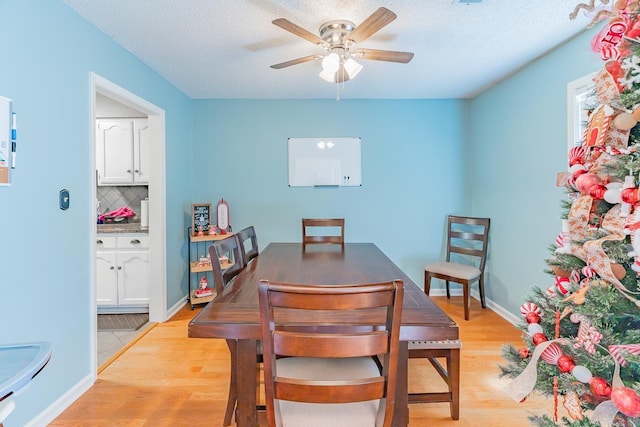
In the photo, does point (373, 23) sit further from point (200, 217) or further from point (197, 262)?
point (197, 262)

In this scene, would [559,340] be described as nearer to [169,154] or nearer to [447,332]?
[447,332]

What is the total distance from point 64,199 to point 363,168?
9.28 ft

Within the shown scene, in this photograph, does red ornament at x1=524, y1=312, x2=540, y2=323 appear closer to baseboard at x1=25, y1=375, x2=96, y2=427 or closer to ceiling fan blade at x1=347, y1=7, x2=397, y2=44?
ceiling fan blade at x1=347, y1=7, x2=397, y2=44

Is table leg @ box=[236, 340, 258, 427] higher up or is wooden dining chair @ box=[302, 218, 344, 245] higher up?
wooden dining chair @ box=[302, 218, 344, 245]

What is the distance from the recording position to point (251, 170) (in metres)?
3.75

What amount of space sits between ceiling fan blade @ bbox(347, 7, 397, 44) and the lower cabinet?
2.71 metres

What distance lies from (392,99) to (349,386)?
11.3ft

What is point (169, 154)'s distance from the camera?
3.16 metres

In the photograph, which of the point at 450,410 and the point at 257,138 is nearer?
the point at 450,410

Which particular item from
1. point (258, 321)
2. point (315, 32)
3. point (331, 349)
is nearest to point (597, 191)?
point (331, 349)

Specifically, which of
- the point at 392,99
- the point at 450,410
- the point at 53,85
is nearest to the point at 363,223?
the point at 392,99

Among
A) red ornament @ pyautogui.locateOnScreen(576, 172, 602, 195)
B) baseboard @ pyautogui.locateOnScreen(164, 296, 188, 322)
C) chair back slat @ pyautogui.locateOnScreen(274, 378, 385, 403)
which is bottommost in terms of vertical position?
baseboard @ pyautogui.locateOnScreen(164, 296, 188, 322)

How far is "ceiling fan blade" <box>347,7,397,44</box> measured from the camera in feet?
5.17

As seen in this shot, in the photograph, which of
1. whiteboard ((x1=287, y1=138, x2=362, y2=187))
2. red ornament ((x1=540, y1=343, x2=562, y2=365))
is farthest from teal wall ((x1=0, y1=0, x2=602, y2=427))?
red ornament ((x1=540, y1=343, x2=562, y2=365))
